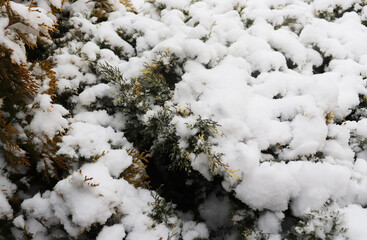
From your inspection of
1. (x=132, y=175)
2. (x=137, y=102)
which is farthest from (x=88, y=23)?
(x=132, y=175)

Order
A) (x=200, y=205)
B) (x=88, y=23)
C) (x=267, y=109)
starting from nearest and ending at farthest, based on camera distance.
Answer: (x=267, y=109) → (x=200, y=205) → (x=88, y=23)

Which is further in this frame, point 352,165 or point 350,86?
point 350,86

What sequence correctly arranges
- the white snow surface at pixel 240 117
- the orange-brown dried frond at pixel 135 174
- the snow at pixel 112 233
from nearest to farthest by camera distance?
the snow at pixel 112 233 < the white snow surface at pixel 240 117 < the orange-brown dried frond at pixel 135 174

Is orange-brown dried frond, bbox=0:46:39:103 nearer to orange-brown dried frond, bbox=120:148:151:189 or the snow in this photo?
orange-brown dried frond, bbox=120:148:151:189

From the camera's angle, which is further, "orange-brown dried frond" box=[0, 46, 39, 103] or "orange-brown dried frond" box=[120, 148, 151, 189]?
"orange-brown dried frond" box=[120, 148, 151, 189]

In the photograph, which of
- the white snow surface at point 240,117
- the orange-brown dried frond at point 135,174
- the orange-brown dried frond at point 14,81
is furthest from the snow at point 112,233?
the orange-brown dried frond at point 14,81

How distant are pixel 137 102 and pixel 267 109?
4.22 ft

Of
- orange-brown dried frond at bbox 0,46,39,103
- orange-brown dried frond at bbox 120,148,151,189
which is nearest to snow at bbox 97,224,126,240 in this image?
orange-brown dried frond at bbox 120,148,151,189

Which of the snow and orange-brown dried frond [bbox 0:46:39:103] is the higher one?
orange-brown dried frond [bbox 0:46:39:103]

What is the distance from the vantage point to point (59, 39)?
295 centimetres

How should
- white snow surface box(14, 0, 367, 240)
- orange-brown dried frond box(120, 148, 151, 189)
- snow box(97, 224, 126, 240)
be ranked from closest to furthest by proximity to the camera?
snow box(97, 224, 126, 240)
white snow surface box(14, 0, 367, 240)
orange-brown dried frond box(120, 148, 151, 189)

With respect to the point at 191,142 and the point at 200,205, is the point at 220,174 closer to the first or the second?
the point at 191,142

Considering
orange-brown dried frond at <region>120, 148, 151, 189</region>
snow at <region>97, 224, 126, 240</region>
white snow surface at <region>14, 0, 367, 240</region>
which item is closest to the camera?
snow at <region>97, 224, 126, 240</region>

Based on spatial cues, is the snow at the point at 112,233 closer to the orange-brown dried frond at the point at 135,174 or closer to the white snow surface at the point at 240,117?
the white snow surface at the point at 240,117
